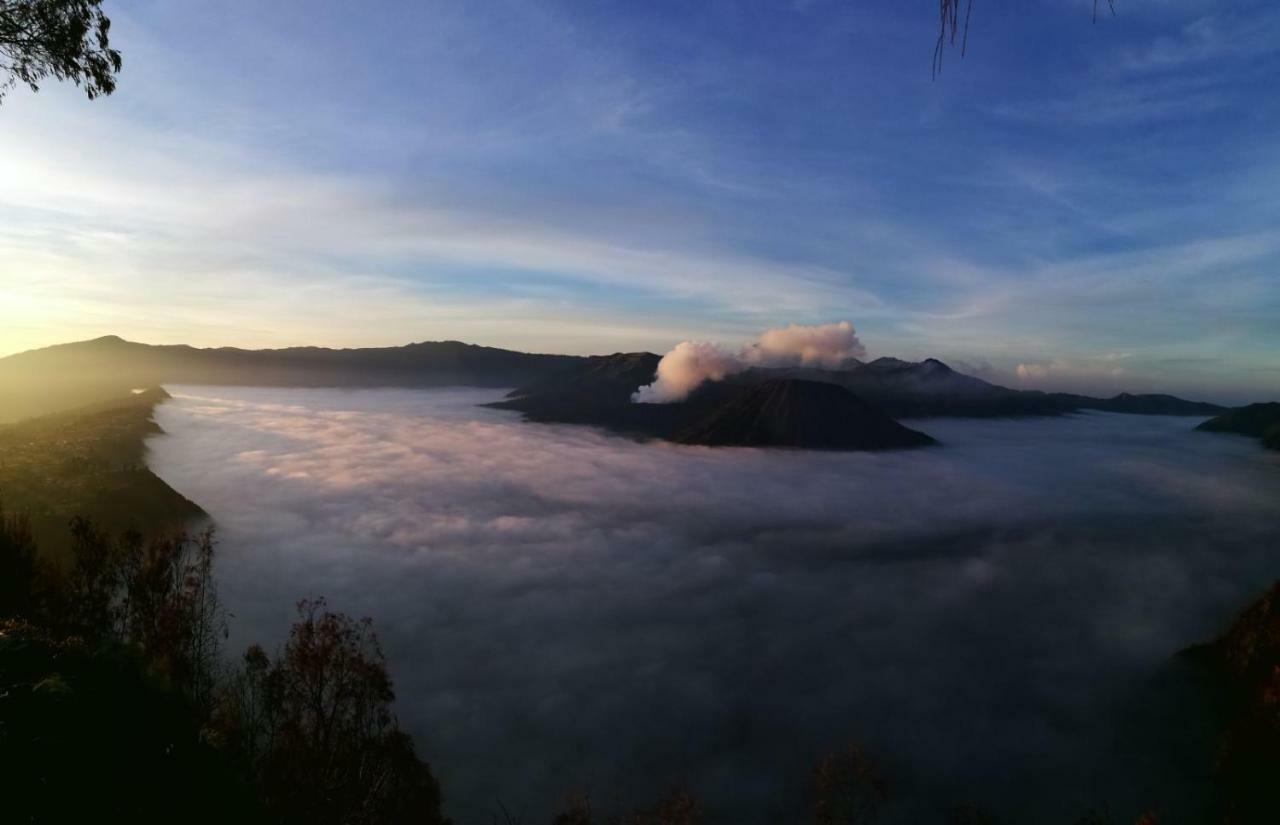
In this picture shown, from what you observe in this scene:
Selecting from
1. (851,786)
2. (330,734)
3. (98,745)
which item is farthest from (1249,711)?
(98,745)

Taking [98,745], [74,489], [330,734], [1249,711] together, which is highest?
[98,745]

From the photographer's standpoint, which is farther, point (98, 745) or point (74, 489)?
point (74, 489)

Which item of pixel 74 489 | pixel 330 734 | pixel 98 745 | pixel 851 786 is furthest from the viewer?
pixel 74 489

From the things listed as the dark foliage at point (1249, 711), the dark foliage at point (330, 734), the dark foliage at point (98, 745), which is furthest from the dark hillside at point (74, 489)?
the dark foliage at point (1249, 711)

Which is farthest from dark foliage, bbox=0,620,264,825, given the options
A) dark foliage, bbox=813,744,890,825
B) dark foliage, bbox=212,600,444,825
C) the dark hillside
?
dark foliage, bbox=813,744,890,825

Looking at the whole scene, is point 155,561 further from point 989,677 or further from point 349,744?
point 989,677

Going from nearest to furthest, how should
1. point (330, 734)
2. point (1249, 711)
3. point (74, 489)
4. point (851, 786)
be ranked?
1. point (330, 734)
2. point (1249, 711)
3. point (851, 786)
4. point (74, 489)

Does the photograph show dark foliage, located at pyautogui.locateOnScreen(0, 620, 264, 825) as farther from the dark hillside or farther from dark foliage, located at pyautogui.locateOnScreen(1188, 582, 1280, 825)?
dark foliage, located at pyautogui.locateOnScreen(1188, 582, 1280, 825)

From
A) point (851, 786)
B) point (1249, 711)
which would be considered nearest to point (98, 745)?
point (851, 786)

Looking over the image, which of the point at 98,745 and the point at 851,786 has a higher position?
the point at 98,745

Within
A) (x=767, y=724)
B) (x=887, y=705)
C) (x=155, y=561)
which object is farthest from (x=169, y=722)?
(x=887, y=705)

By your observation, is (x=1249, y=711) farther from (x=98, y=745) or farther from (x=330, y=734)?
(x=98, y=745)
